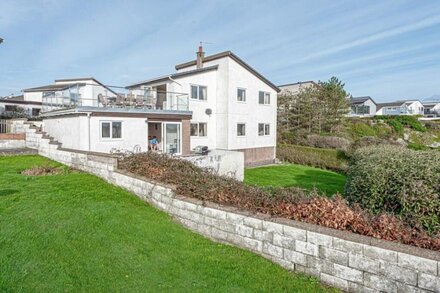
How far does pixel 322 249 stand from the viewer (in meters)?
4.44

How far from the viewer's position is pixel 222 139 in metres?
23.8

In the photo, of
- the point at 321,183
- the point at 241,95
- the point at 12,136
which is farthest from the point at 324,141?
the point at 12,136

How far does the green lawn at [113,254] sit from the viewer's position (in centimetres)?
429

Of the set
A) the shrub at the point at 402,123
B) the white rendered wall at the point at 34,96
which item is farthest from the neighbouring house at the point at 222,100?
the white rendered wall at the point at 34,96

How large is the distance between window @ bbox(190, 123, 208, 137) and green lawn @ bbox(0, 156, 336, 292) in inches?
572

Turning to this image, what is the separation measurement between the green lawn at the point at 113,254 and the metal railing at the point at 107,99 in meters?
10.2

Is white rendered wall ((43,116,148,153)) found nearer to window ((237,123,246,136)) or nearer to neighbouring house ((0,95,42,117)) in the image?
window ((237,123,246,136))

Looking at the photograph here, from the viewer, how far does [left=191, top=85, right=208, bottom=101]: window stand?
2211 cm

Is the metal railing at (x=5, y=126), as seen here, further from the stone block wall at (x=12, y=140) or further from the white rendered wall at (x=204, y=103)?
the white rendered wall at (x=204, y=103)

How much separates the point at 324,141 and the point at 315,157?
453cm

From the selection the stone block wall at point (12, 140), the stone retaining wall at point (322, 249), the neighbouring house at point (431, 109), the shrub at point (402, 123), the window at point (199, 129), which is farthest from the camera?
the neighbouring house at point (431, 109)

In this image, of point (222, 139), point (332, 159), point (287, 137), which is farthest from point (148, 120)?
point (287, 137)

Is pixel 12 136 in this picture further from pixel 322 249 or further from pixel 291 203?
pixel 322 249

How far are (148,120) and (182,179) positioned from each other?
1135cm
